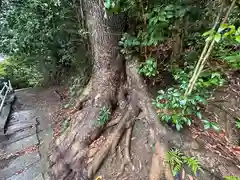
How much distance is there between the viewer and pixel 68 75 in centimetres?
787

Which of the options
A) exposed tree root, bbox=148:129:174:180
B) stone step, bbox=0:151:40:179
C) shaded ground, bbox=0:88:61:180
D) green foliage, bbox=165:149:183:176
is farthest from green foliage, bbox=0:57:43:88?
green foliage, bbox=165:149:183:176

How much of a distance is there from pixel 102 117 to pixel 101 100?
0.30 m

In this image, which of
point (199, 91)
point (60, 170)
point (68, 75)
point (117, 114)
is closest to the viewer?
point (199, 91)

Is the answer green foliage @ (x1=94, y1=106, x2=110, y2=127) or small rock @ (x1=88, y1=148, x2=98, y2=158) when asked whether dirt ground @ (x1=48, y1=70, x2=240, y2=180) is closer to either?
small rock @ (x1=88, y1=148, x2=98, y2=158)

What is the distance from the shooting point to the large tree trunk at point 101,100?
309 centimetres

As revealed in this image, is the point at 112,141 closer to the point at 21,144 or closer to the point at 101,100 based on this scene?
the point at 101,100

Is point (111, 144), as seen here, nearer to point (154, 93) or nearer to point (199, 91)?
point (154, 93)

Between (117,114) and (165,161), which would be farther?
(117,114)

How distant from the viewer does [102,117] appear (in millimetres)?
3314

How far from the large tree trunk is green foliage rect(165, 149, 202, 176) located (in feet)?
1.87

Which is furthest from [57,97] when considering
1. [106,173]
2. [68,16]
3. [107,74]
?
[106,173]

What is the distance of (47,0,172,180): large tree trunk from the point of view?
3090mm

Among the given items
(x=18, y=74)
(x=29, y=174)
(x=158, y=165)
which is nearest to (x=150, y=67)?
(x=158, y=165)

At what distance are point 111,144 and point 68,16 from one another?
406cm
